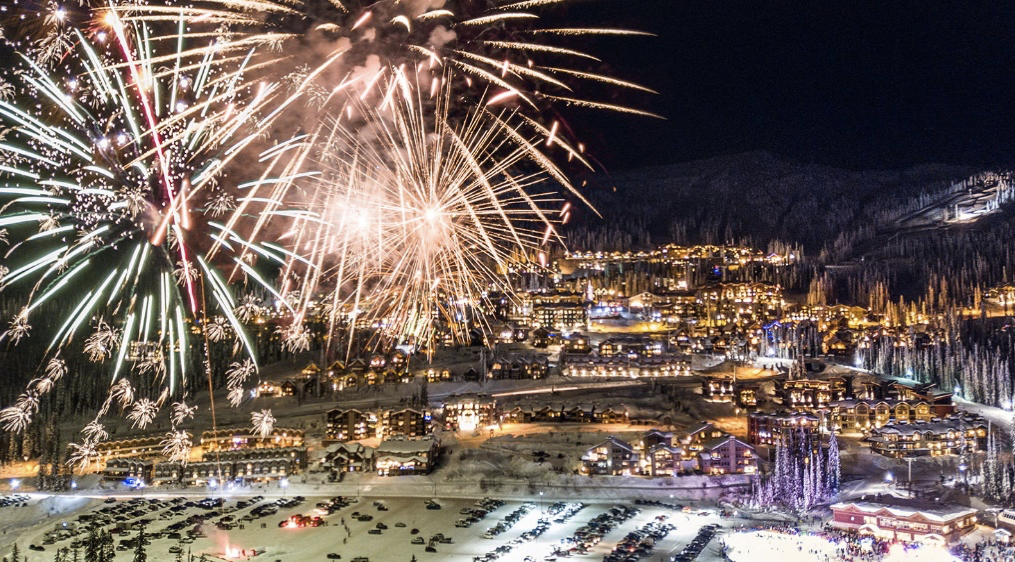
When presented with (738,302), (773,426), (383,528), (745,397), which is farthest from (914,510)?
(738,302)

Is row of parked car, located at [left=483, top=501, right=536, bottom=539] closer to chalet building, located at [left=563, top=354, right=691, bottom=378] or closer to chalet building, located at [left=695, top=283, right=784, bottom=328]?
chalet building, located at [left=563, top=354, right=691, bottom=378]

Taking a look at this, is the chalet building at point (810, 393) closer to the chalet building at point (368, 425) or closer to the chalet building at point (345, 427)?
the chalet building at point (368, 425)

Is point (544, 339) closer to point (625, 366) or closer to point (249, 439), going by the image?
point (625, 366)

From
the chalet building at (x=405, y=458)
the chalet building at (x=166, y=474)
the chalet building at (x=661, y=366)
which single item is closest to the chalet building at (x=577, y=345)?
the chalet building at (x=661, y=366)

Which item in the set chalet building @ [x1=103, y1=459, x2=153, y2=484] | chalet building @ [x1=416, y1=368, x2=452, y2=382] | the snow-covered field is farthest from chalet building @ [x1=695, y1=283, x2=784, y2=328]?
chalet building @ [x1=103, y1=459, x2=153, y2=484]

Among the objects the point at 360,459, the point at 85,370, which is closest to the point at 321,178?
the point at 360,459

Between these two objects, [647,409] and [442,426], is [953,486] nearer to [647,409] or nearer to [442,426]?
[647,409]
